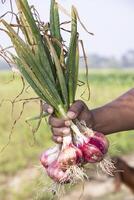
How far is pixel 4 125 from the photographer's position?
11.4 meters

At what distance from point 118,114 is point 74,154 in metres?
0.49

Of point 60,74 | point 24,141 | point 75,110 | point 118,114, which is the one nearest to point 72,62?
point 60,74

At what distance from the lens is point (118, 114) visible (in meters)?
3.12

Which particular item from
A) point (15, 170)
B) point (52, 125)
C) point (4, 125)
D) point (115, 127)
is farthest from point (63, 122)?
point (4, 125)

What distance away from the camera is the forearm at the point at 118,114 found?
3.07 meters

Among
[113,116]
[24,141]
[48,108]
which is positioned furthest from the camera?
[24,141]

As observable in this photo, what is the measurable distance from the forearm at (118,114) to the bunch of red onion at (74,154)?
25 centimetres

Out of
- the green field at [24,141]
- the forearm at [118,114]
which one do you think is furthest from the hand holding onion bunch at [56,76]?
the green field at [24,141]

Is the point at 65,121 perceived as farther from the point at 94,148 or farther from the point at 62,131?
the point at 94,148

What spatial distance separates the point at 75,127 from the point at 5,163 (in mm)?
7011

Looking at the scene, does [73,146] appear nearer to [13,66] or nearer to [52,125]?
[52,125]

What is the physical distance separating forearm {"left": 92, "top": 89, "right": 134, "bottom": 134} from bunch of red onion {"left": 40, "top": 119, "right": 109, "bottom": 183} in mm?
251

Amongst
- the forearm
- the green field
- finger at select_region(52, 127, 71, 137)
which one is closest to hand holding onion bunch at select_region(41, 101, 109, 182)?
finger at select_region(52, 127, 71, 137)

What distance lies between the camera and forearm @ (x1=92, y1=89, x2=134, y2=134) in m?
3.07
